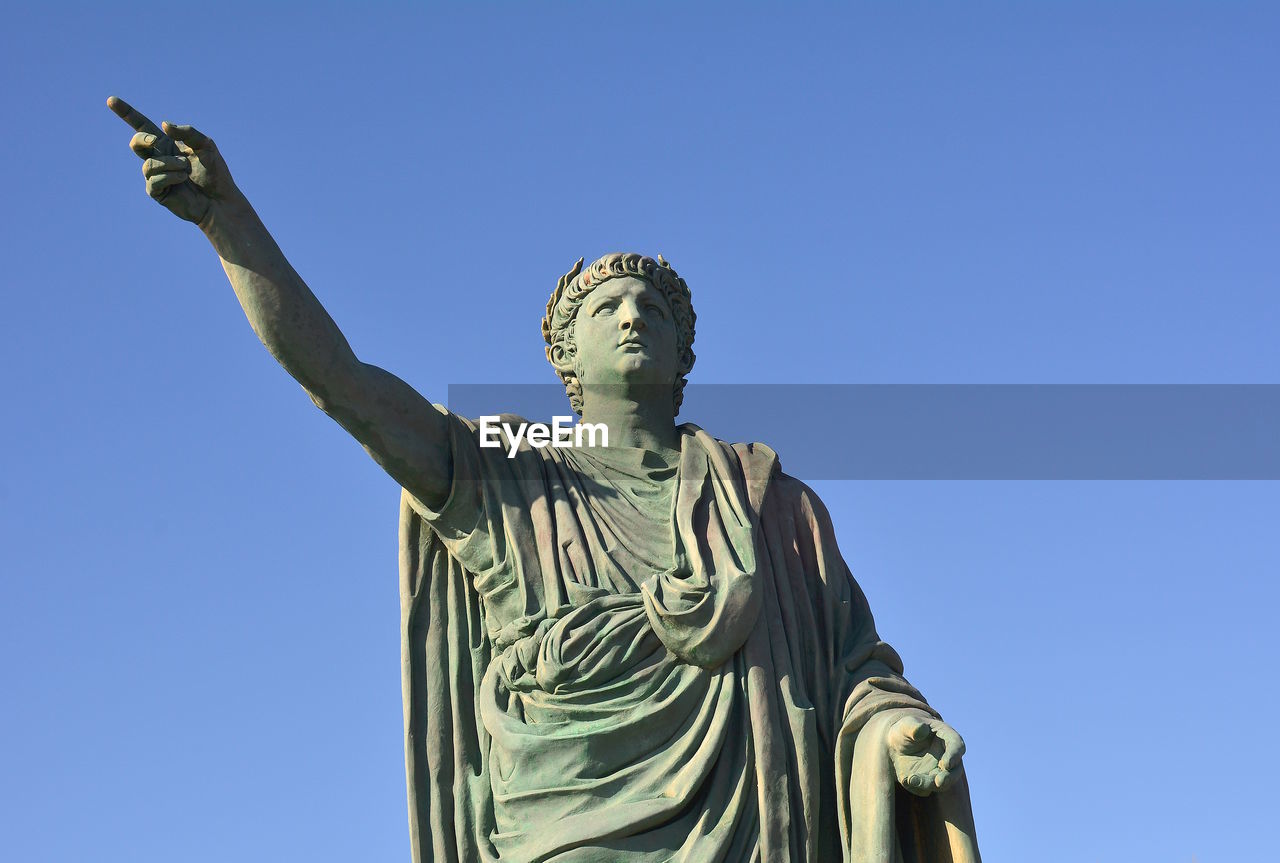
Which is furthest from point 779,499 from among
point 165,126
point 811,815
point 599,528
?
point 165,126

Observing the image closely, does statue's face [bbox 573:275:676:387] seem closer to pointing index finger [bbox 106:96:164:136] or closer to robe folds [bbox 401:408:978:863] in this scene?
robe folds [bbox 401:408:978:863]

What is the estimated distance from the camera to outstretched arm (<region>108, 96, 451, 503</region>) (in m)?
10.8

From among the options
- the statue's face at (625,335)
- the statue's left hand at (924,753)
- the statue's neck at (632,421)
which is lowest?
the statue's left hand at (924,753)

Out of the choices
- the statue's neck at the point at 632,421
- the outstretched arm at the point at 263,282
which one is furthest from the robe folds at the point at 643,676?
the outstretched arm at the point at 263,282

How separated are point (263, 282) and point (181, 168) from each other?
0.69 meters

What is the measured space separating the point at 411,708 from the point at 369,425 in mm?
1516

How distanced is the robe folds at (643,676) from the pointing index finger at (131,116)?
2.25 meters

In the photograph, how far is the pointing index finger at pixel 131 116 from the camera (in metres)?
10.7

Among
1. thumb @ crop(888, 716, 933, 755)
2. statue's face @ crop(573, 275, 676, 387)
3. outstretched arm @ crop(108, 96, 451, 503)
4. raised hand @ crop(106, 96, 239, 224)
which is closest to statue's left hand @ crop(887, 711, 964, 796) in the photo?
thumb @ crop(888, 716, 933, 755)

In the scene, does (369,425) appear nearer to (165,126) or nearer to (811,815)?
(165,126)

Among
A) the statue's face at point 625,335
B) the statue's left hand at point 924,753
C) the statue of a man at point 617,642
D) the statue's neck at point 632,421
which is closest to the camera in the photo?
the statue's left hand at point 924,753

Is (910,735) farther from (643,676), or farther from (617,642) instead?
(617,642)

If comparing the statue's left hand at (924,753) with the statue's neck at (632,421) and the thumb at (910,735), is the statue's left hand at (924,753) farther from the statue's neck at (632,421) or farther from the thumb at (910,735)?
the statue's neck at (632,421)

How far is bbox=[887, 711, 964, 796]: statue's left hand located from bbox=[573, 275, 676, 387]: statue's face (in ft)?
8.54
